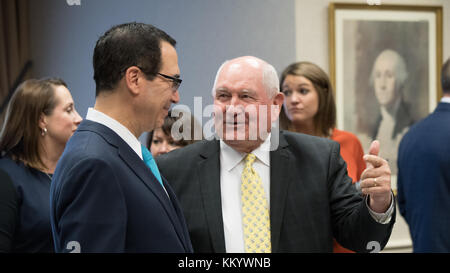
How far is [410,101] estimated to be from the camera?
8.01 ft

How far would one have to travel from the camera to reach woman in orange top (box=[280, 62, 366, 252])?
2000 mm

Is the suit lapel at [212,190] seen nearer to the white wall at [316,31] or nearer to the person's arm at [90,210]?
the person's arm at [90,210]

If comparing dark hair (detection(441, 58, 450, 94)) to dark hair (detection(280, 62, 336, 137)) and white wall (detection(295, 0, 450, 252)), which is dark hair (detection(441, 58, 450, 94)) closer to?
white wall (detection(295, 0, 450, 252))

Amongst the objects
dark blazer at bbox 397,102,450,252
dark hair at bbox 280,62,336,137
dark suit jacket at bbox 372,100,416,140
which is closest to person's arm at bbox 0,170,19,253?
dark hair at bbox 280,62,336,137

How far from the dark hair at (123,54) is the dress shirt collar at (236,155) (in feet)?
1.43

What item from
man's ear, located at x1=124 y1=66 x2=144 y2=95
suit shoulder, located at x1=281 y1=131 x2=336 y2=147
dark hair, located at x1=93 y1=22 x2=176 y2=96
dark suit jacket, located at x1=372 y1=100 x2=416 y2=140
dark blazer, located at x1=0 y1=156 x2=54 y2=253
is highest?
dark hair, located at x1=93 y1=22 x2=176 y2=96

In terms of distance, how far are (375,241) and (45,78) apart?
113 cm

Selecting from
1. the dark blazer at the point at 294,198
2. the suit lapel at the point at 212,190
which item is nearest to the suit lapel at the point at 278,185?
the dark blazer at the point at 294,198

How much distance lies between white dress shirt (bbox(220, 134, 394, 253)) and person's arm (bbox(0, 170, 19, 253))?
62 cm

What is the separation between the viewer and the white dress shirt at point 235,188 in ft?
3.93

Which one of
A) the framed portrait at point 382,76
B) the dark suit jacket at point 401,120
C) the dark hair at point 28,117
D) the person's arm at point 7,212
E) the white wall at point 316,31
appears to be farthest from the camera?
the dark suit jacket at point 401,120

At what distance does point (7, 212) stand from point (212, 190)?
60cm

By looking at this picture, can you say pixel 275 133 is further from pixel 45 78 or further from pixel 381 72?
pixel 381 72

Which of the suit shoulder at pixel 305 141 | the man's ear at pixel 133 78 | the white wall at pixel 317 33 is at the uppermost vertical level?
the white wall at pixel 317 33
